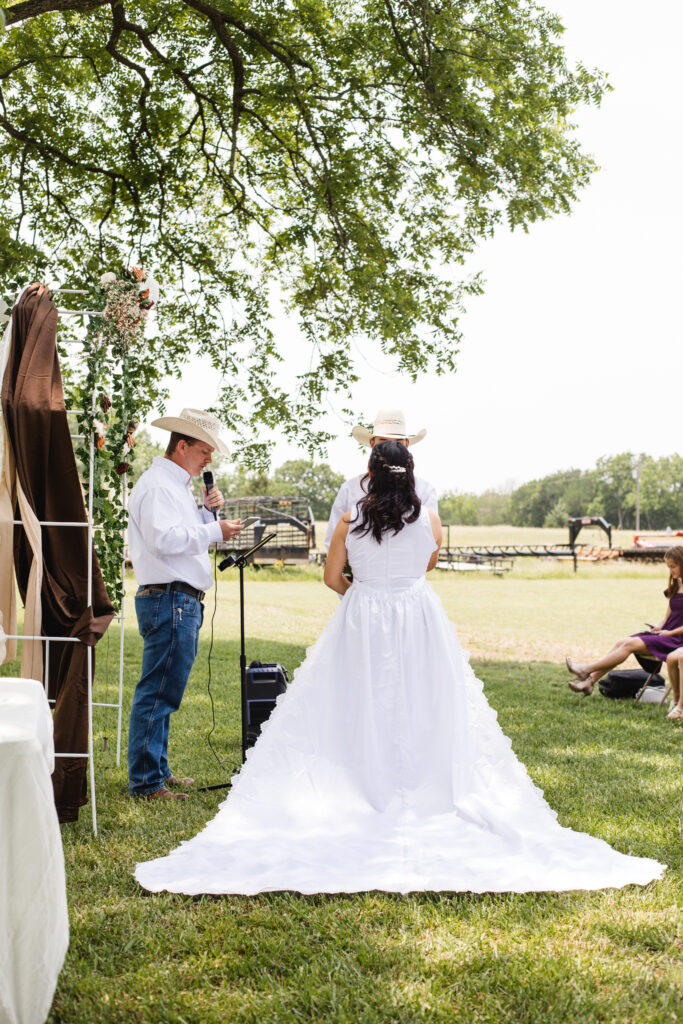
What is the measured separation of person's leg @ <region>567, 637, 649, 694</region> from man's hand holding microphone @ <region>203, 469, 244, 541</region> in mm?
4532

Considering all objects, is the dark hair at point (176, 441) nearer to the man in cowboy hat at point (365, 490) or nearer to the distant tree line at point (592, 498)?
the man in cowboy hat at point (365, 490)

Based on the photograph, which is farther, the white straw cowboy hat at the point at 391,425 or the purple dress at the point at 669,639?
the purple dress at the point at 669,639

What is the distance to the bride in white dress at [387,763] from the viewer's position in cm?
375

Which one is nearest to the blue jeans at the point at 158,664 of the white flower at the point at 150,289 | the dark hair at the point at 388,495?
the dark hair at the point at 388,495

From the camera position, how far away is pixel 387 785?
426cm

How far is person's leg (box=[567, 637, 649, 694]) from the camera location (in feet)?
25.9

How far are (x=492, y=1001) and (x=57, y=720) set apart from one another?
101 inches

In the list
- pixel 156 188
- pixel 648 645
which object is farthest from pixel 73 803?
pixel 156 188

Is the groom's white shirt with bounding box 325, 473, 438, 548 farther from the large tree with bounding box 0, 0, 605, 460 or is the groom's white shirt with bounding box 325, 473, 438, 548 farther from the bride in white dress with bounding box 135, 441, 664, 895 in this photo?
the large tree with bounding box 0, 0, 605, 460

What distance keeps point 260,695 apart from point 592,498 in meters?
109

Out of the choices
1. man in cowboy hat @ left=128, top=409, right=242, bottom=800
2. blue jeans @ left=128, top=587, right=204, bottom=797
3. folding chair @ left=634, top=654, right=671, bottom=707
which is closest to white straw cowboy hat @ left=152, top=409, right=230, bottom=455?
man in cowboy hat @ left=128, top=409, right=242, bottom=800

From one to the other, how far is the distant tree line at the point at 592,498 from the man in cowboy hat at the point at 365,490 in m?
101

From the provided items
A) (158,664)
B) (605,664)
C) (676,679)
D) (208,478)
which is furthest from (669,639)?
(158,664)

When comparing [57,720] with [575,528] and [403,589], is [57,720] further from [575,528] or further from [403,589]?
[575,528]
